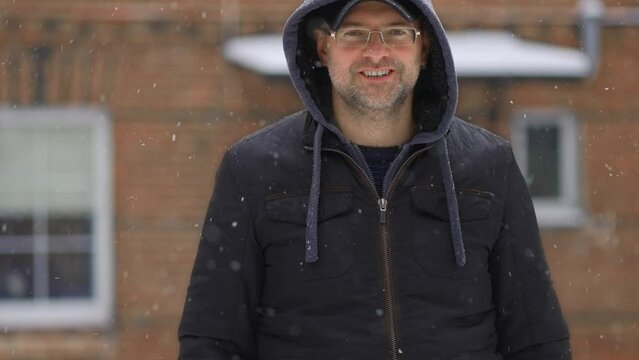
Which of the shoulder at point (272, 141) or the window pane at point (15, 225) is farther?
the window pane at point (15, 225)

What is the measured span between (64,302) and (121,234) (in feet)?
2.20

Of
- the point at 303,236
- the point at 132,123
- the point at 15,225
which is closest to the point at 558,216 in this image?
the point at 132,123

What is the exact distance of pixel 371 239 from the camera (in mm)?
2562

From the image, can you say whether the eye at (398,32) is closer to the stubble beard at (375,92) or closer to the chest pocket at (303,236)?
the stubble beard at (375,92)

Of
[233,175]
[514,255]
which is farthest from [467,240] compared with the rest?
[233,175]

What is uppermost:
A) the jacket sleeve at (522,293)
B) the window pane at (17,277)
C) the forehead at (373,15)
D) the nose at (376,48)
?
the forehead at (373,15)

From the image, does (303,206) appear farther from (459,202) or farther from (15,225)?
(15,225)

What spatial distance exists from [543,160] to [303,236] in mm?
7241

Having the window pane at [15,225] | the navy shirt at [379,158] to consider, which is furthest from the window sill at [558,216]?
the navy shirt at [379,158]

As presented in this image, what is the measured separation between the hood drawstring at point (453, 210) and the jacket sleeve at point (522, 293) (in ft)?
0.40

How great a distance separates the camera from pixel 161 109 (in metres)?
8.96

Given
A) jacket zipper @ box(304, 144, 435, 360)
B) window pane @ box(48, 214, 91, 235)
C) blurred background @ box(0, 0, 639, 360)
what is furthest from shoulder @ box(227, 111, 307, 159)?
window pane @ box(48, 214, 91, 235)

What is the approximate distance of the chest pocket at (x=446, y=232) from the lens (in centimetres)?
258

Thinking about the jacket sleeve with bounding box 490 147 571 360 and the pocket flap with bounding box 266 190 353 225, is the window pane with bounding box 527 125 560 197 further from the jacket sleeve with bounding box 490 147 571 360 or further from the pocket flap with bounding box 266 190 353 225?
the pocket flap with bounding box 266 190 353 225
